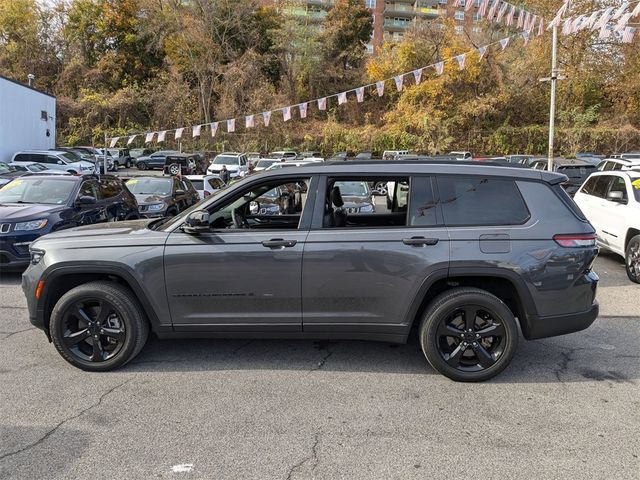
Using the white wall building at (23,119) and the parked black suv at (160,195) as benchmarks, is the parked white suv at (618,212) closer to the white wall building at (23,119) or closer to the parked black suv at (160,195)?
the parked black suv at (160,195)

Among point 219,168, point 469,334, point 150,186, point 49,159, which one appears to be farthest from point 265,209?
point 49,159

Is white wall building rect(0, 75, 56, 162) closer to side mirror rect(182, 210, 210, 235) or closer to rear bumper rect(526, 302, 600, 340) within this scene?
side mirror rect(182, 210, 210, 235)

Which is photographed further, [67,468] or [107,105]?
[107,105]

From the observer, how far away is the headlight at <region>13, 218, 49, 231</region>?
25.3ft

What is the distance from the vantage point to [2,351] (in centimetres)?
487

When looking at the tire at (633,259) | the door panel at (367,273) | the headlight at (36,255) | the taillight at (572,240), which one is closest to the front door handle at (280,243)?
the door panel at (367,273)

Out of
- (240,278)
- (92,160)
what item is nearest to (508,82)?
(92,160)

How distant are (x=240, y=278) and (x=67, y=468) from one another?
180 cm

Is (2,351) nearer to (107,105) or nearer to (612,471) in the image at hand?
(612,471)

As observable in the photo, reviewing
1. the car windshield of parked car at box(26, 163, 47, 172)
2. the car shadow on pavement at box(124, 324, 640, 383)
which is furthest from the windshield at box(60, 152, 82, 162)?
the car shadow on pavement at box(124, 324, 640, 383)

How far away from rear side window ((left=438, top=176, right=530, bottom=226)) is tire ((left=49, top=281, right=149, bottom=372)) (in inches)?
108

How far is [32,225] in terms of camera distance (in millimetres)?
7805

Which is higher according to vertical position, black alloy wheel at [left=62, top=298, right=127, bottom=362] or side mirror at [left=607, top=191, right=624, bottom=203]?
side mirror at [left=607, top=191, right=624, bottom=203]

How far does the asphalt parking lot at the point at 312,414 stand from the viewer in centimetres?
307
